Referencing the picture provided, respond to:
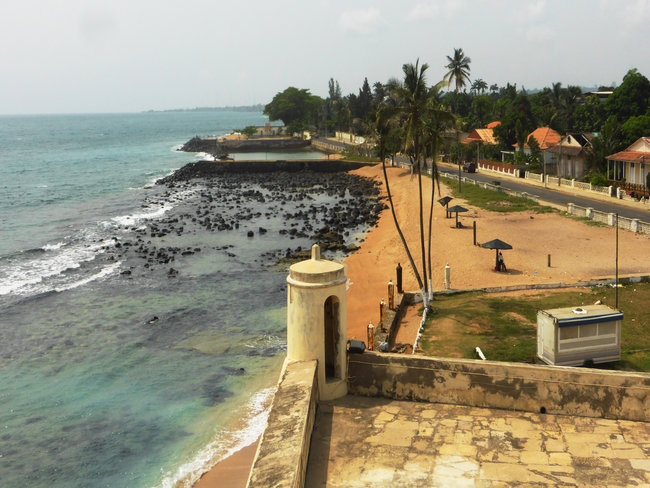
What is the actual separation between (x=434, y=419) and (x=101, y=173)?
103 m

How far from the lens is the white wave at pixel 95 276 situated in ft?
108

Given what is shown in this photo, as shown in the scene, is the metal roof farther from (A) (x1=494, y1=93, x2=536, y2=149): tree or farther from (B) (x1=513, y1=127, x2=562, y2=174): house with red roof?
(A) (x1=494, y1=93, x2=536, y2=149): tree

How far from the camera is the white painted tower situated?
7.89 meters

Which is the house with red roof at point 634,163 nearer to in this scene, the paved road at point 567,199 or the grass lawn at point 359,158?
the paved road at point 567,199

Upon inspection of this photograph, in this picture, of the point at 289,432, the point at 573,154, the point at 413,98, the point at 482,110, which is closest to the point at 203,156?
the point at 482,110

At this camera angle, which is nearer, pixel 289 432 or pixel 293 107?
pixel 289 432

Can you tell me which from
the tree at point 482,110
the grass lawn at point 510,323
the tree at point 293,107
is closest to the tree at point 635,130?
the grass lawn at point 510,323

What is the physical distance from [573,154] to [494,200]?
1276cm

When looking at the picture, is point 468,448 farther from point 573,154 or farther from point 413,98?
point 573,154

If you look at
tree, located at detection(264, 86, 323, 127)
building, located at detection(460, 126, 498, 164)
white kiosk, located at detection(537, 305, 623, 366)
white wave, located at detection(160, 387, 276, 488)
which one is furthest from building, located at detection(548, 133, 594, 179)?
tree, located at detection(264, 86, 323, 127)

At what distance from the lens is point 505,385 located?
7973 mm

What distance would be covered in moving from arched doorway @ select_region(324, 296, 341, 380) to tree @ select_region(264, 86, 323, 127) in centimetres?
14359

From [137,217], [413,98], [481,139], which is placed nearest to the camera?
[413,98]

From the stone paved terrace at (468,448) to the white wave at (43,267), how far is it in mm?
29252
